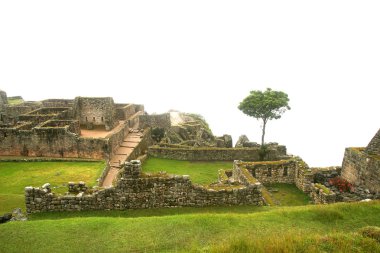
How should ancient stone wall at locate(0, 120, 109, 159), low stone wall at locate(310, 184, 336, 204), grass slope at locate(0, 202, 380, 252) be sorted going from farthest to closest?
ancient stone wall at locate(0, 120, 109, 159) < low stone wall at locate(310, 184, 336, 204) < grass slope at locate(0, 202, 380, 252)

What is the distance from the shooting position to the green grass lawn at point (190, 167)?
27266 mm

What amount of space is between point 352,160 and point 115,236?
1732 cm

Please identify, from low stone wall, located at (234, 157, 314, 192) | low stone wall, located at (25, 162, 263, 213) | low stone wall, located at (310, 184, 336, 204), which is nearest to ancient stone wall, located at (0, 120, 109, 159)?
low stone wall, located at (234, 157, 314, 192)

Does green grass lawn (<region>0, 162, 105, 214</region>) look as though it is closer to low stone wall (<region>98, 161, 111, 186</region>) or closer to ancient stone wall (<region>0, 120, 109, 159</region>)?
low stone wall (<region>98, 161, 111, 186</region>)

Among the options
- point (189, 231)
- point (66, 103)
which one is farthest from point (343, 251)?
point (66, 103)

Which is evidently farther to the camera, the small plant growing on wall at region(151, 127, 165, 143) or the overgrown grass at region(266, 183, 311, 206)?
the small plant growing on wall at region(151, 127, 165, 143)

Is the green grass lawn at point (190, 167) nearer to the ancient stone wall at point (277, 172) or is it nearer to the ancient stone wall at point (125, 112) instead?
the ancient stone wall at point (277, 172)

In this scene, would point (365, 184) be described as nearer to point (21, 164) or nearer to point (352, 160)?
point (352, 160)

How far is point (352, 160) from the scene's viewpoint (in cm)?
2112

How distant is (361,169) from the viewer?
2008 centimetres

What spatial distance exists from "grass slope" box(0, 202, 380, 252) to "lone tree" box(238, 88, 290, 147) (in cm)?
2024

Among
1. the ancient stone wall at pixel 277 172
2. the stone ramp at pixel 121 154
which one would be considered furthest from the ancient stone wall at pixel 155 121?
the ancient stone wall at pixel 277 172

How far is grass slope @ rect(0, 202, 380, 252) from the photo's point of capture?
9.19 meters

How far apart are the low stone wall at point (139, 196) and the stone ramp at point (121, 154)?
9.47 m
